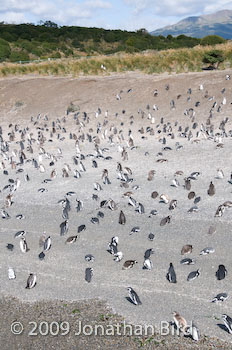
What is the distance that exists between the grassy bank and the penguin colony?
6669 millimetres

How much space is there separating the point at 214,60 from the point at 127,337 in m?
28.3

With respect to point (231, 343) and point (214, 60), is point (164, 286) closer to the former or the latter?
point (231, 343)

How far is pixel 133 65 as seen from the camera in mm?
37188

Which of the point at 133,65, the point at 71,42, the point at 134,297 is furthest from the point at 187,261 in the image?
the point at 71,42

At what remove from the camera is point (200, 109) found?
25.2m

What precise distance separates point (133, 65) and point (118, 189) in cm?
2425

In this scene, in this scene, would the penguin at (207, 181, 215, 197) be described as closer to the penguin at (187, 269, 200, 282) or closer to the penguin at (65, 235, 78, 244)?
the penguin at (187, 269, 200, 282)

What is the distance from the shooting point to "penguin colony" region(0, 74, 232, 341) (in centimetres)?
1021

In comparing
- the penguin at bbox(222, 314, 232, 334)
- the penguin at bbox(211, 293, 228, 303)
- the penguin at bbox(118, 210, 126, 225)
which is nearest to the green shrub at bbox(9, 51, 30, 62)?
the penguin at bbox(118, 210, 126, 225)

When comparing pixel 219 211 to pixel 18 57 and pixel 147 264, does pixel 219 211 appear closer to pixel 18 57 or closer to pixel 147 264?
pixel 147 264

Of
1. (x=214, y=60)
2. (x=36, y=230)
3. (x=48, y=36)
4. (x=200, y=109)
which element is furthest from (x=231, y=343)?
(x=48, y=36)

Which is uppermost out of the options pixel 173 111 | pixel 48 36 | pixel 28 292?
pixel 48 36

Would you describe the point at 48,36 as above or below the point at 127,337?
above

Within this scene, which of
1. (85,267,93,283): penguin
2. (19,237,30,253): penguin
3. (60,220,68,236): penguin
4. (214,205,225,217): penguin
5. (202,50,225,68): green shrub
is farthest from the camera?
(202,50,225,68): green shrub
